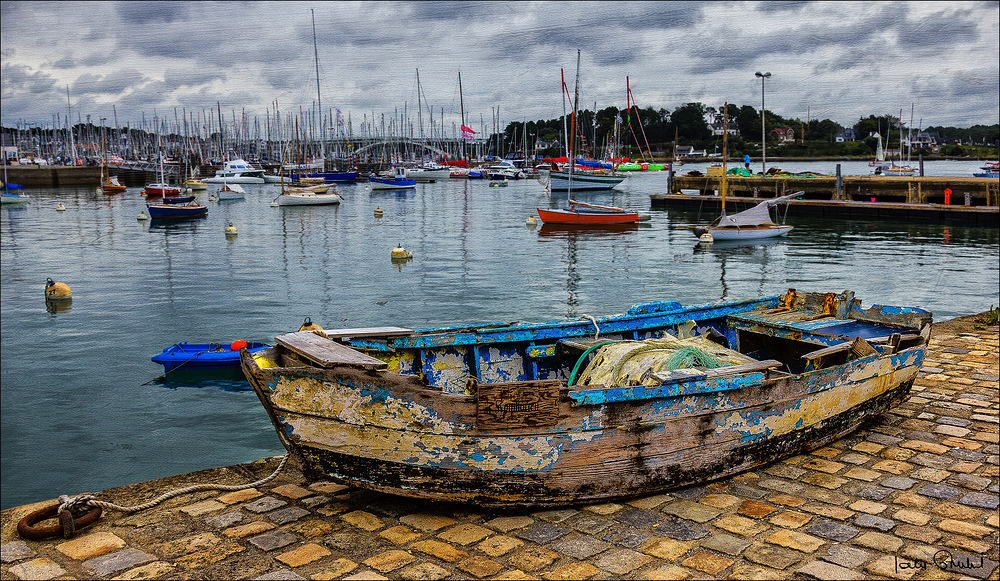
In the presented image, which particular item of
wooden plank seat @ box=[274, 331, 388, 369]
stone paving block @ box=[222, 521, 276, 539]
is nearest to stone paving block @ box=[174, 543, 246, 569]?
stone paving block @ box=[222, 521, 276, 539]

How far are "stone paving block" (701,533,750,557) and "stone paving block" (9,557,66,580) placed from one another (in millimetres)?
4008

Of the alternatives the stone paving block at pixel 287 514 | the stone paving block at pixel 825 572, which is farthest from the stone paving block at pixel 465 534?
the stone paving block at pixel 825 572

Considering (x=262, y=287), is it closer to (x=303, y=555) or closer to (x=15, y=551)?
(x=15, y=551)

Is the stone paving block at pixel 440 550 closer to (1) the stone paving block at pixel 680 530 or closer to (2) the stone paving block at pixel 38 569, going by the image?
(1) the stone paving block at pixel 680 530

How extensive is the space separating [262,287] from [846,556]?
18.1 metres

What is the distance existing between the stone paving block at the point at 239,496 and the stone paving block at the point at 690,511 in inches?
111

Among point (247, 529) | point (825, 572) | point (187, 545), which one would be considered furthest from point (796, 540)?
point (187, 545)

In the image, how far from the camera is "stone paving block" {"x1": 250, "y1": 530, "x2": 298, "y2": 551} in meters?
4.75

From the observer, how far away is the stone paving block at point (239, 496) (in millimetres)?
5640

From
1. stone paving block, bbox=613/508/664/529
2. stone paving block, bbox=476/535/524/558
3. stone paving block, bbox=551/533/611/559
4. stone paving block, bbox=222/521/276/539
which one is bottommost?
stone paving block, bbox=613/508/664/529

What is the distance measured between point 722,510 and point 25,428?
29.0ft

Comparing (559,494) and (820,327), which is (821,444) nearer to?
(820,327)

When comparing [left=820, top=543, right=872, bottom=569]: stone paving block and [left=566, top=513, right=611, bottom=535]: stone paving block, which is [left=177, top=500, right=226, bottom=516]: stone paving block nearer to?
[left=566, top=513, right=611, bottom=535]: stone paving block

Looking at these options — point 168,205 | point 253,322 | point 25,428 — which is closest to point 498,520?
point 25,428
